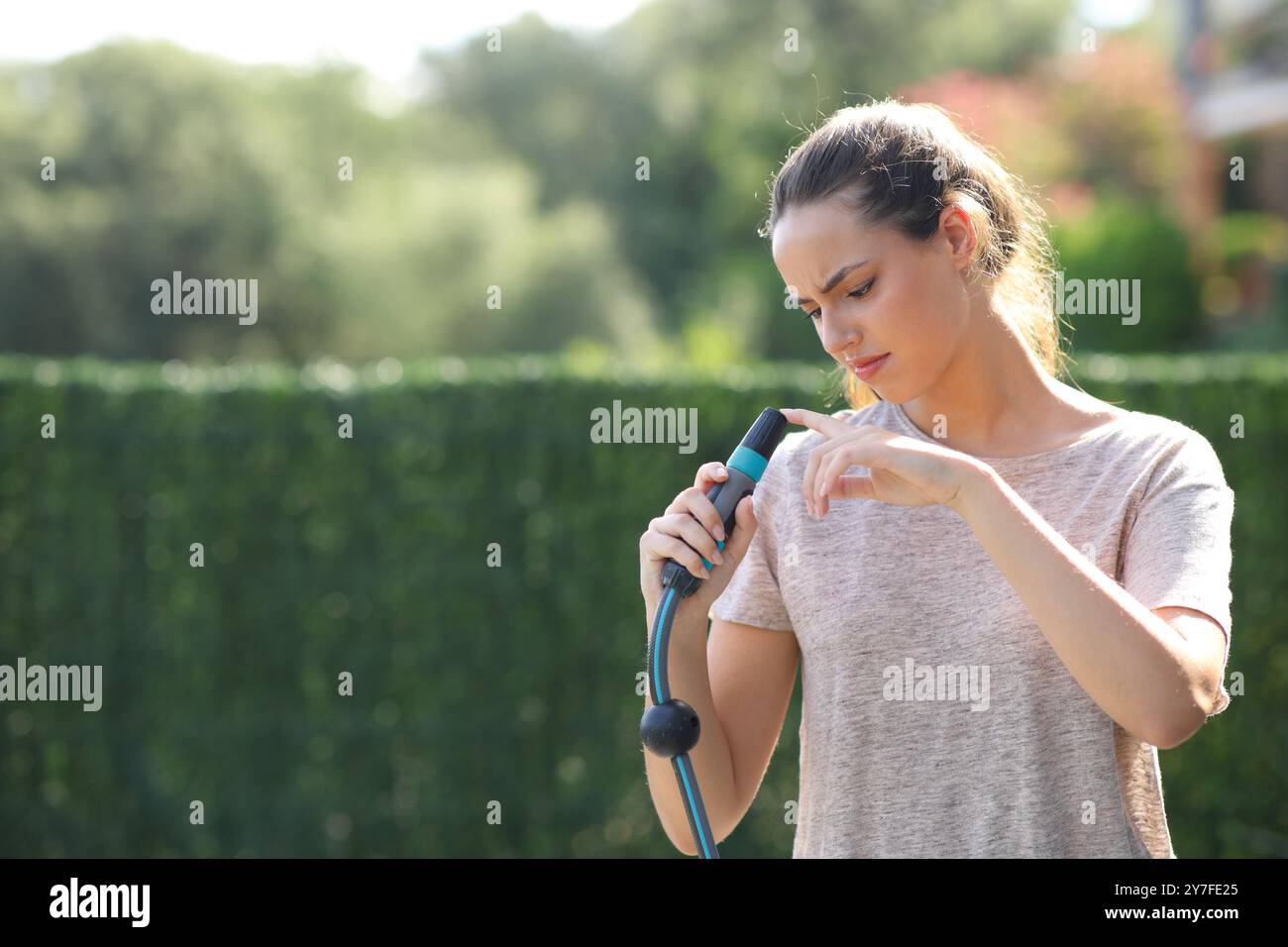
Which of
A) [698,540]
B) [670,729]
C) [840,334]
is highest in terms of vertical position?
[840,334]

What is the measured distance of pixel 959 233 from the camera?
1784mm

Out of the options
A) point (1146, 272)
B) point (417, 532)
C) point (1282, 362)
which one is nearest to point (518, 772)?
point (417, 532)

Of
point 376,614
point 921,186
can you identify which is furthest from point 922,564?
point 376,614

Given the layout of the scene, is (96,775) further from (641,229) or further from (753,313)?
(641,229)

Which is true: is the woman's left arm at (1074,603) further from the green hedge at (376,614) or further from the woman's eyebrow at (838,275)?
the green hedge at (376,614)

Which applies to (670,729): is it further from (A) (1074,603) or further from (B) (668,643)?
(A) (1074,603)

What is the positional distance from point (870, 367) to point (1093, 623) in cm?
45

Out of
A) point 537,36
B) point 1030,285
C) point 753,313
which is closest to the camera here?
point 1030,285

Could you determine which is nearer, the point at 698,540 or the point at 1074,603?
the point at 1074,603

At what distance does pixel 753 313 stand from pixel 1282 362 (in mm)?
11806

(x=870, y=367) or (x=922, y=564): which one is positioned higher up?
(x=870, y=367)
